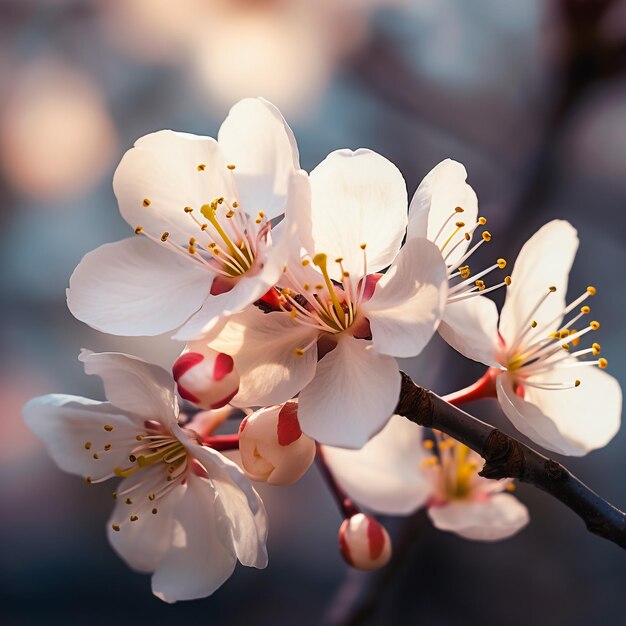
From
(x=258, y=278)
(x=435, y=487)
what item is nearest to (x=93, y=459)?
(x=258, y=278)

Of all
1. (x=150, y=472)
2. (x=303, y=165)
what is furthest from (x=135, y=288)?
(x=303, y=165)

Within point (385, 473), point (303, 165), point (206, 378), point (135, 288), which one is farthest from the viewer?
point (303, 165)

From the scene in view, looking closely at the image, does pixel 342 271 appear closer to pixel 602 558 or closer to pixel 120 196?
pixel 120 196

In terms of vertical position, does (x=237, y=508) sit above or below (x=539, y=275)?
below

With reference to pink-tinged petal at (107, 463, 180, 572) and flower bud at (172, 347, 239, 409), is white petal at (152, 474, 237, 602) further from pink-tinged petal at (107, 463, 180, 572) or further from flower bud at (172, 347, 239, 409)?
flower bud at (172, 347, 239, 409)

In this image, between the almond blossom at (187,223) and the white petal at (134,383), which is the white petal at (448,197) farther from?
the white petal at (134,383)

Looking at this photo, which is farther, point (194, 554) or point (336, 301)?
point (194, 554)

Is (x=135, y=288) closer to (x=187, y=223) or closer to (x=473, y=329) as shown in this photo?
(x=187, y=223)
